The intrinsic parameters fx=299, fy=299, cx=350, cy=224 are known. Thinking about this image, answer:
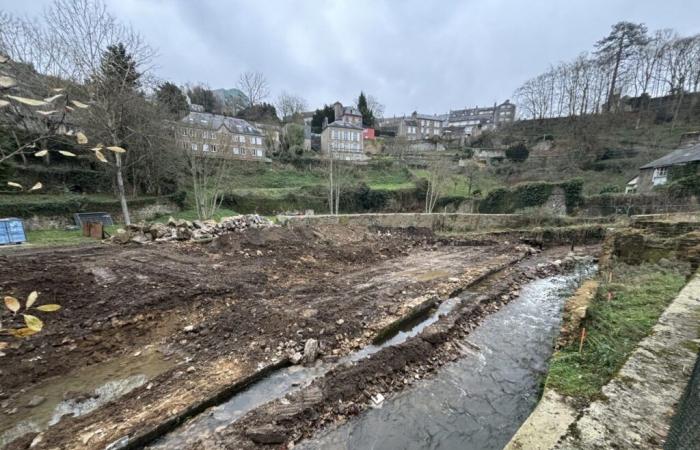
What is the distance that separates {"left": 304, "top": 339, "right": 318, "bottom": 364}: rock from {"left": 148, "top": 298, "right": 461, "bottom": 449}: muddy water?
0.12m

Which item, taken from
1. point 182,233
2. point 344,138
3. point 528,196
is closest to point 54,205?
point 182,233

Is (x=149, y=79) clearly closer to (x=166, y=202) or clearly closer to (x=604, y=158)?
(x=166, y=202)

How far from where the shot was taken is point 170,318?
5977mm

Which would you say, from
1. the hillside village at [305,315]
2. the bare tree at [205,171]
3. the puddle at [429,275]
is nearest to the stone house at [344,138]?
the bare tree at [205,171]

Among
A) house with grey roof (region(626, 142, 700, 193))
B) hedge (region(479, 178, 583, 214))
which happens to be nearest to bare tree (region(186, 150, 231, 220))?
hedge (region(479, 178, 583, 214))

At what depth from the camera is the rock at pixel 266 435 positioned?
138 inches

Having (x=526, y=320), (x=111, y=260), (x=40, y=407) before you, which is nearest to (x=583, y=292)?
(x=526, y=320)

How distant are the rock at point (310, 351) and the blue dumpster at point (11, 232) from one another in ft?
40.6

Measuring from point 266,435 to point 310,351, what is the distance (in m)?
1.53

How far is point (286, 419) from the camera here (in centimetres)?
376

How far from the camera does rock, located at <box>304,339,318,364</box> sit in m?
4.92

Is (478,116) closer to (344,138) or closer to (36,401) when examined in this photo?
(344,138)

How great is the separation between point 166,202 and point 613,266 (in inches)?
912

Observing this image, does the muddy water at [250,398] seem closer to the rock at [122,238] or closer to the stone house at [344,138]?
the rock at [122,238]
